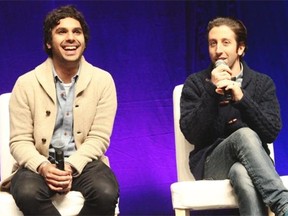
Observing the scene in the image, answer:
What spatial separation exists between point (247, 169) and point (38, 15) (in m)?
1.65

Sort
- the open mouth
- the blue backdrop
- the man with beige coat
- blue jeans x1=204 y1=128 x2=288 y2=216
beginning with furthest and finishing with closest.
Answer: the blue backdrop → the open mouth → the man with beige coat → blue jeans x1=204 y1=128 x2=288 y2=216

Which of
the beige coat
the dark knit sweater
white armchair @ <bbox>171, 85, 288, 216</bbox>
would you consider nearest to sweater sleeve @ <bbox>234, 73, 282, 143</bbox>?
the dark knit sweater

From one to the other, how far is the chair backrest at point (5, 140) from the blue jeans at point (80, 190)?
0.93 ft

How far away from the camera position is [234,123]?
266 cm

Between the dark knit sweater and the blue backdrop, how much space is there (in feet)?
2.35

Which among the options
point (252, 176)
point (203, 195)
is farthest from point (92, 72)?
point (252, 176)

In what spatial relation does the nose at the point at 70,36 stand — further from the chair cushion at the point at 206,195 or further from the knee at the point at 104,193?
the chair cushion at the point at 206,195

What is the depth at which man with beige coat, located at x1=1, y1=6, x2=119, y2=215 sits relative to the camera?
92.7 inches

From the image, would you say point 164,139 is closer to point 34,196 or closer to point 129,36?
point 129,36

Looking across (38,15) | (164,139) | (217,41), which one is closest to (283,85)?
(164,139)

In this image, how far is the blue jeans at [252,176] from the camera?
2.24 metres

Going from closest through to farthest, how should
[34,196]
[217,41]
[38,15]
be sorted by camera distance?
[34,196], [217,41], [38,15]

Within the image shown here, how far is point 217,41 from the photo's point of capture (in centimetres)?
267

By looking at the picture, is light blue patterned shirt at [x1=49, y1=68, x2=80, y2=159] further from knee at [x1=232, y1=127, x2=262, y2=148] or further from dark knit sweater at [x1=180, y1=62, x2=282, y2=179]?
knee at [x1=232, y1=127, x2=262, y2=148]
